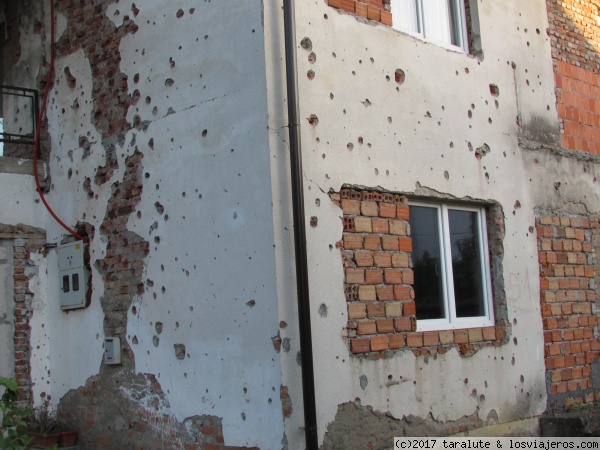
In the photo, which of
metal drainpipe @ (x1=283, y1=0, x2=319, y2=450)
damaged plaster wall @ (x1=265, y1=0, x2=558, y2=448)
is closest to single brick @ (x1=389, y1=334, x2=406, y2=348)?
damaged plaster wall @ (x1=265, y1=0, x2=558, y2=448)

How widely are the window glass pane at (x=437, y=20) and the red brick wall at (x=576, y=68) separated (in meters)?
1.58

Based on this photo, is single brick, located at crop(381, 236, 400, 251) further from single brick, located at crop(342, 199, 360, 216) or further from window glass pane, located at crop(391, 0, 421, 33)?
window glass pane, located at crop(391, 0, 421, 33)

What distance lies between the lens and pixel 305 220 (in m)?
5.34

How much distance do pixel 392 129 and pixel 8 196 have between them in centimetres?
391

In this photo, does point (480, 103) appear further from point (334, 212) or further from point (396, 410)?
point (396, 410)

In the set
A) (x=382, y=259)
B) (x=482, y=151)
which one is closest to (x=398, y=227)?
(x=382, y=259)

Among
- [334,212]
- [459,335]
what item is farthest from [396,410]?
[334,212]

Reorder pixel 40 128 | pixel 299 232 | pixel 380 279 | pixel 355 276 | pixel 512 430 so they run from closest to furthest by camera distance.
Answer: pixel 299 232, pixel 355 276, pixel 380 279, pixel 512 430, pixel 40 128

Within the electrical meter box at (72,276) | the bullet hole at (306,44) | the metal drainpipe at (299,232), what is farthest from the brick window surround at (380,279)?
the electrical meter box at (72,276)

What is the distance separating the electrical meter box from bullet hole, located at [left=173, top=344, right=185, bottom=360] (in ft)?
4.71

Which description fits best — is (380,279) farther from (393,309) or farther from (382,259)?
(393,309)

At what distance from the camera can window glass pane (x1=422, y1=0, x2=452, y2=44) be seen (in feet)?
22.9

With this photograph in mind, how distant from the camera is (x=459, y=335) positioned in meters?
6.43

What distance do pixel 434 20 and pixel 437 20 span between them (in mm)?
51
